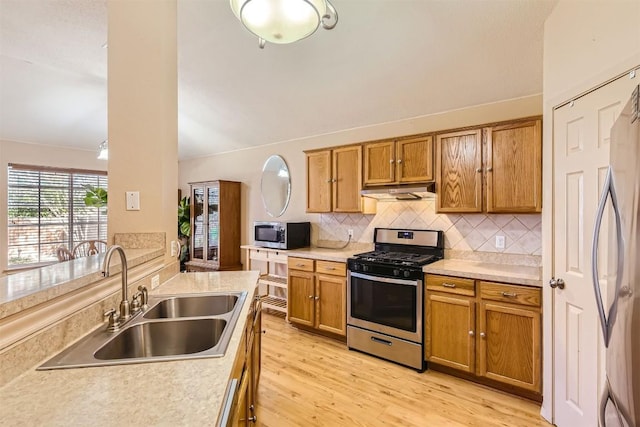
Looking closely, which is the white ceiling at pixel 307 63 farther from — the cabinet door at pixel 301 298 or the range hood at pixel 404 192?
the cabinet door at pixel 301 298

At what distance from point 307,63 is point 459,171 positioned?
167 centimetres

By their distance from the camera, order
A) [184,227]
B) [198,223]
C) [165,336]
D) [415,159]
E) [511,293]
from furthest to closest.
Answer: [184,227] < [198,223] < [415,159] < [511,293] < [165,336]

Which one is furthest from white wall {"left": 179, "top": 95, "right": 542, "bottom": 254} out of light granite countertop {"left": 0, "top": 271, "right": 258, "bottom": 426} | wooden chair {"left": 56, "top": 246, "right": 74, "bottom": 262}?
light granite countertop {"left": 0, "top": 271, "right": 258, "bottom": 426}

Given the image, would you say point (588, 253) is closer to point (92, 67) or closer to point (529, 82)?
point (529, 82)

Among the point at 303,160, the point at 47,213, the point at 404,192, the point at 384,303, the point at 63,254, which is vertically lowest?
the point at 384,303

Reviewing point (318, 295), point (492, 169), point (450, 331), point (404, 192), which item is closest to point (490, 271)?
point (450, 331)

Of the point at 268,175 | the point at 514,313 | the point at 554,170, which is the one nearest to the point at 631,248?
the point at 554,170

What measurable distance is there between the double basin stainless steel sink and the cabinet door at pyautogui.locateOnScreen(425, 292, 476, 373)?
1.66 metres

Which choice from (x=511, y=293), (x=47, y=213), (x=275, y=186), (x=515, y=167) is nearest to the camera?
(x=511, y=293)

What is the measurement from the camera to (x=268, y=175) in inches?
182

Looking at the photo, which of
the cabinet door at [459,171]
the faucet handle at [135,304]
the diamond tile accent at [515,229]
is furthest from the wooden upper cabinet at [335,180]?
the faucet handle at [135,304]

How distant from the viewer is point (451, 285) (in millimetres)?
2500

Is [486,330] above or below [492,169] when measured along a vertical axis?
below

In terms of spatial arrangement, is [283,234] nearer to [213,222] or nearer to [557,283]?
[213,222]
